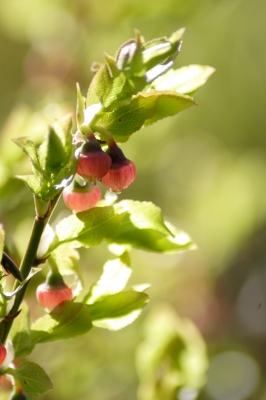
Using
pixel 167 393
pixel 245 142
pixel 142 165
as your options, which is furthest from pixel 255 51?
pixel 167 393

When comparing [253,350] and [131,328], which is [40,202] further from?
[253,350]

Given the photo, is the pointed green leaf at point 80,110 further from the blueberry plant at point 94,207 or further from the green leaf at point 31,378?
the green leaf at point 31,378

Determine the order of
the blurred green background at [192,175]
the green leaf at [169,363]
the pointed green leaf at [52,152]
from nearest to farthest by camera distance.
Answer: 1. the pointed green leaf at [52,152]
2. the green leaf at [169,363]
3. the blurred green background at [192,175]

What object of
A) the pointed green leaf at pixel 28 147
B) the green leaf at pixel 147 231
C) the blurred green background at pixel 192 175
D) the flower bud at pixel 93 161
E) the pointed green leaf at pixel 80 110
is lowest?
the blurred green background at pixel 192 175

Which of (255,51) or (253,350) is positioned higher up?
(255,51)

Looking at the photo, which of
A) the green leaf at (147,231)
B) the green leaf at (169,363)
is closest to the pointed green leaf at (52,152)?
the green leaf at (147,231)

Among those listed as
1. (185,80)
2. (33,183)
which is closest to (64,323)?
(33,183)

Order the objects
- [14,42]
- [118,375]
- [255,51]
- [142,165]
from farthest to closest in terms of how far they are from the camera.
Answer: [14,42] < [255,51] < [142,165] < [118,375]

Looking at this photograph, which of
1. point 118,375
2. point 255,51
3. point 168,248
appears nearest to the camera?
point 168,248

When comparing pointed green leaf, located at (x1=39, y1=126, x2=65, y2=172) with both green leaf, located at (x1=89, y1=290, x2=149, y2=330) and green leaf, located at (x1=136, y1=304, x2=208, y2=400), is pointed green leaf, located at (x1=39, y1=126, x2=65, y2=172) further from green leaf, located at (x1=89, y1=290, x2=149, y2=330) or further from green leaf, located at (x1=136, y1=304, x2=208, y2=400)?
green leaf, located at (x1=136, y1=304, x2=208, y2=400)
